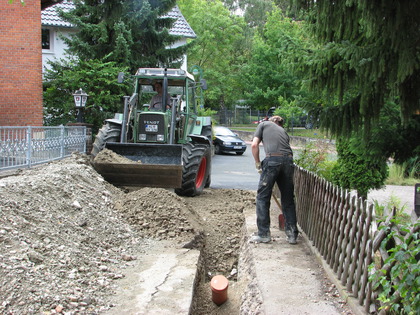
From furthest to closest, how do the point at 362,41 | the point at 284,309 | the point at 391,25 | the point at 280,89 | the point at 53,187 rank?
the point at 280,89
the point at 53,187
the point at 362,41
the point at 391,25
the point at 284,309

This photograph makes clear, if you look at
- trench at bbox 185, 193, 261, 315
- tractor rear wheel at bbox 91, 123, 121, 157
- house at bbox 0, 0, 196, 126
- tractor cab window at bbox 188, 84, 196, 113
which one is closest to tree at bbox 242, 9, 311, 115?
house at bbox 0, 0, 196, 126

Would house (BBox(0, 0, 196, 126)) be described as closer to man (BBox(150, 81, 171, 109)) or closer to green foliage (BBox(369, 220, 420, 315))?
man (BBox(150, 81, 171, 109))

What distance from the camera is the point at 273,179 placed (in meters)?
6.42

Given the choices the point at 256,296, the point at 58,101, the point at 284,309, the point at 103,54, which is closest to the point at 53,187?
the point at 256,296

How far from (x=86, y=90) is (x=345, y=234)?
14.2 m

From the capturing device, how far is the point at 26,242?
5156 mm

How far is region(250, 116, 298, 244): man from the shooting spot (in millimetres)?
6418

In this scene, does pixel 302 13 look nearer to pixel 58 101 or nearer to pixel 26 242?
pixel 26 242

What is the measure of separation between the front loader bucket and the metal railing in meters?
1.91

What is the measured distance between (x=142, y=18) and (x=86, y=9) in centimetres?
217

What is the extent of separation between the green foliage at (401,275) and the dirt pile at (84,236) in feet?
7.95

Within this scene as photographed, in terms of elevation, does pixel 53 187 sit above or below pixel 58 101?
below

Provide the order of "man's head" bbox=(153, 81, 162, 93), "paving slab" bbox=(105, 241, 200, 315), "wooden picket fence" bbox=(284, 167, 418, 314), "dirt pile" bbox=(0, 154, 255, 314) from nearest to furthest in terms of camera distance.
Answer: "wooden picket fence" bbox=(284, 167, 418, 314), "dirt pile" bbox=(0, 154, 255, 314), "paving slab" bbox=(105, 241, 200, 315), "man's head" bbox=(153, 81, 162, 93)

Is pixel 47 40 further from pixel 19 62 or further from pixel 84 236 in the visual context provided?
pixel 84 236
